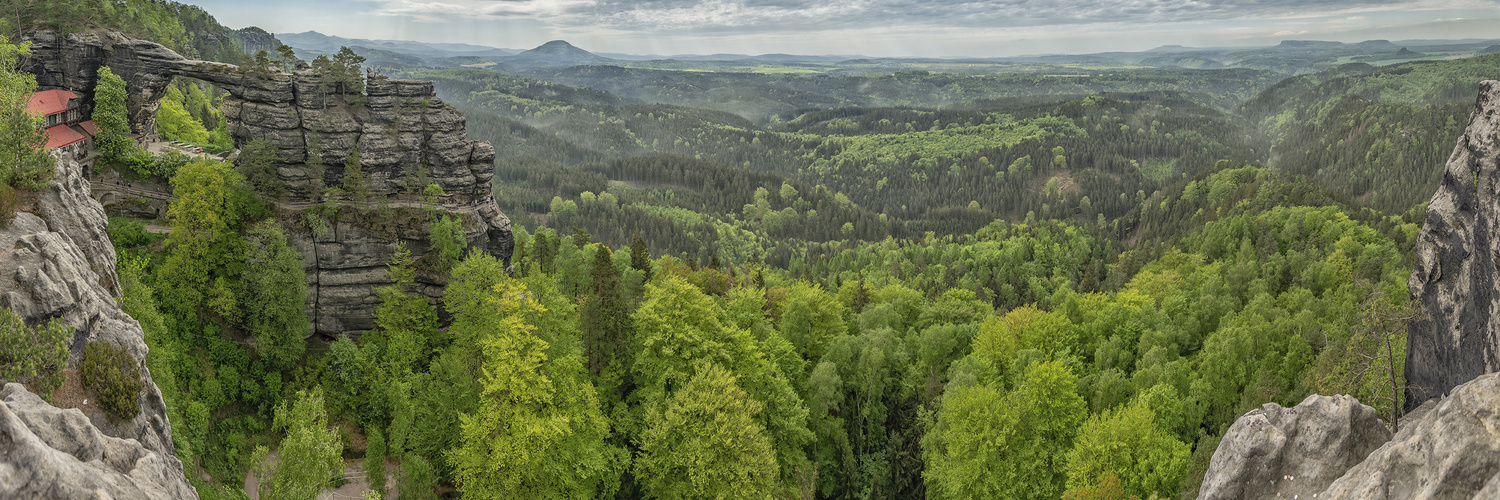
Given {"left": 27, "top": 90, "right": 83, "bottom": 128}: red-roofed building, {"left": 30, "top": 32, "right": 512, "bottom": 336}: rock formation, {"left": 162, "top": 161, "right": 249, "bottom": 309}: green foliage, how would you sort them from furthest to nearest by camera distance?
{"left": 30, "top": 32, "right": 512, "bottom": 336}: rock formation, {"left": 27, "top": 90, "right": 83, "bottom": 128}: red-roofed building, {"left": 162, "top": 161, "right": 249, "bottom": 309}: green foliage

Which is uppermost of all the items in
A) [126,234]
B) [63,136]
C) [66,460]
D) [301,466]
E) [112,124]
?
[112,124]

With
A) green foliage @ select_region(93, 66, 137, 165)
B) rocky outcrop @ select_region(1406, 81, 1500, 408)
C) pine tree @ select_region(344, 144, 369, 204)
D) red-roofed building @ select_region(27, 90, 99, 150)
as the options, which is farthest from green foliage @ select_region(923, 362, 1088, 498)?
red-roofed building @ select_region(27, 90, 99, 150)

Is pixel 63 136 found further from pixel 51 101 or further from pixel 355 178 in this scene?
pixel 355 178

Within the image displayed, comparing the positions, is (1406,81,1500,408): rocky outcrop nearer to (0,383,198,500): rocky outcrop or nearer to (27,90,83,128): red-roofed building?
(0,383,198,500): rocky outcrop

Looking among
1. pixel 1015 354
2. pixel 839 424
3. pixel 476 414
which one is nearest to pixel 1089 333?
pixel 1015 354

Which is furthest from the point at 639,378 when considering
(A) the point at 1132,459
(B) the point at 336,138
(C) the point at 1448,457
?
(C) the point at 1448,457

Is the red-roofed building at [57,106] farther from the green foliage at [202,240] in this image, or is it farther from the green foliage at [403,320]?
the green foliage at [403,320]
